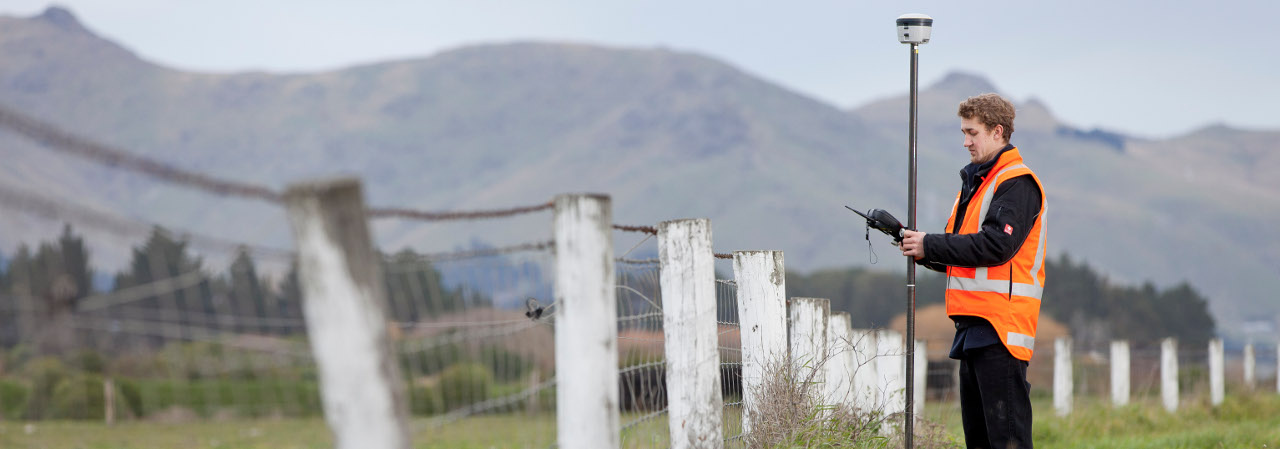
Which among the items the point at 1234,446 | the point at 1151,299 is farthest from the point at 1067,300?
the point at 1234,446

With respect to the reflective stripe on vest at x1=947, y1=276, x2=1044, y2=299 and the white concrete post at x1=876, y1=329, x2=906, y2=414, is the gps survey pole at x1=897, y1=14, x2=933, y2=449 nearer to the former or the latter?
the reflective stripe on vest at x1=947, y1=276, x2=1044, y2=299

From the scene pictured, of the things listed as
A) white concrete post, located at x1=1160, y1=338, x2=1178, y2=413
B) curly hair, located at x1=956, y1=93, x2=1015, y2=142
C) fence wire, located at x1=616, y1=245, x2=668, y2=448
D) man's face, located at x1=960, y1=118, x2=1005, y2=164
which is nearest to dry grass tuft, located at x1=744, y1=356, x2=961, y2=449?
fence wire, located at x1=616, y1=245, x2=668, y2=448

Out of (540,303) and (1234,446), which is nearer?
(540,303)

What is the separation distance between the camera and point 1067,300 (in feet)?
394

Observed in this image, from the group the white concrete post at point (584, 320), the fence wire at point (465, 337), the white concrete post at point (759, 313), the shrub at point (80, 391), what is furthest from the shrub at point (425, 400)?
the white concrete post at point (759, 313)

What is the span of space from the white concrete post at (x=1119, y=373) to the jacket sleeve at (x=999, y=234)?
809 centimetres

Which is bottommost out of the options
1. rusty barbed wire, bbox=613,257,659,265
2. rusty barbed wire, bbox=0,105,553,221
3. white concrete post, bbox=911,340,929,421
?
white concrete post, bbox=911,340,929,421

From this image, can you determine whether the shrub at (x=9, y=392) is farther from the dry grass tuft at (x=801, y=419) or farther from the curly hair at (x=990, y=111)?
the curly hair at (x=990, y=111)

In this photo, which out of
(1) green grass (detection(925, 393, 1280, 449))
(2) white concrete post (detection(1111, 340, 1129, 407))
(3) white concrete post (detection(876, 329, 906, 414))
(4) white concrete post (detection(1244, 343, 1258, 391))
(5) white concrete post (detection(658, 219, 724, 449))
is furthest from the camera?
(4) white concrete post (detection(1244, 343, 1258, 391))

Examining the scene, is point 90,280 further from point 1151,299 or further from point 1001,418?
point 1151,299

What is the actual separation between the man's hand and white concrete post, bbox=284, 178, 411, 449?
301 cm

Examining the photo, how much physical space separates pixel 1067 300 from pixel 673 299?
124 m

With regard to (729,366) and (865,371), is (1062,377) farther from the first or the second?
(729,366)

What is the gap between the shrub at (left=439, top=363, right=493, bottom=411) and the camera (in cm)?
294
